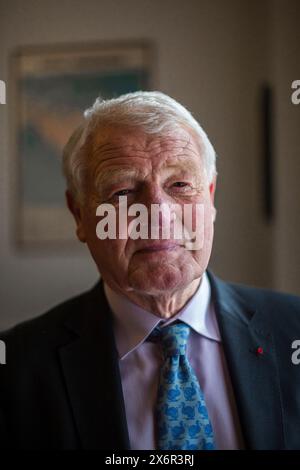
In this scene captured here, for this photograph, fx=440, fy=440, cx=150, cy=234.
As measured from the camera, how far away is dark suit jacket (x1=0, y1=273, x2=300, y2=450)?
0.66m

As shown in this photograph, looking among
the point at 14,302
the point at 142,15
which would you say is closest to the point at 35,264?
the point at 14,302

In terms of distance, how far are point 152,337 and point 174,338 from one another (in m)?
0.04

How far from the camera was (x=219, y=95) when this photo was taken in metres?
0.79

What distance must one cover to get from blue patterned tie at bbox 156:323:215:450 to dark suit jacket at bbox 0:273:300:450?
56 mm

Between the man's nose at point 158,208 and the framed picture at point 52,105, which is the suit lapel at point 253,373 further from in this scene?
the framed picture at point 52,105

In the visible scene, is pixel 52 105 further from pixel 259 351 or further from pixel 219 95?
pixel 259 351

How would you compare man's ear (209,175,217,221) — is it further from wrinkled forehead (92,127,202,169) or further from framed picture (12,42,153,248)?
framed picture (12,42,153,248)

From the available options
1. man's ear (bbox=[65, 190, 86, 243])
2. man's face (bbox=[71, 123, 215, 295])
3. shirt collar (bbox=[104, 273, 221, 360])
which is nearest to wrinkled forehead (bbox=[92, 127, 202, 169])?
man's face (bbox=[71, 123, 215, 295])

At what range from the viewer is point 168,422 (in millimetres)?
659

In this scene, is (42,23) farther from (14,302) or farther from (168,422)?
(168,422)

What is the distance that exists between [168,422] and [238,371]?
0.13 metres

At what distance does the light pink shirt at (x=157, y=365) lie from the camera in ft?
2.21

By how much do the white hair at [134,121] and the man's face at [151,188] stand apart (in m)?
0.01

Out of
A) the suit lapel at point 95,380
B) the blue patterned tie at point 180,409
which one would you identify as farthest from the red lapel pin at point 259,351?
the suit lapel at point 95,380
